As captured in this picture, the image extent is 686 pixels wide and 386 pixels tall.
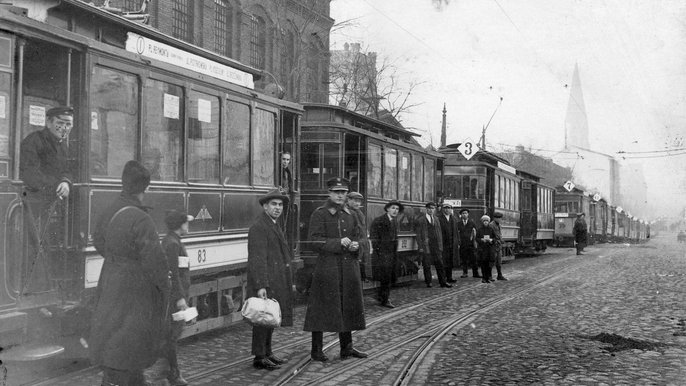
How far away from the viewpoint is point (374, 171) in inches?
Result: 598

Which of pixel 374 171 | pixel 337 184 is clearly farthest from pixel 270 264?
pixel 374 171

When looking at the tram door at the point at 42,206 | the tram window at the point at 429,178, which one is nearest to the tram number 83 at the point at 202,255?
the tram door at the point at 42,206

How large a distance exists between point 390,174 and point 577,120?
331 ft

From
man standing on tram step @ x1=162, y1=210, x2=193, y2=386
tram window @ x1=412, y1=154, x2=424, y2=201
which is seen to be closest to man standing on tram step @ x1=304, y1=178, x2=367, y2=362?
man standing on tram step @ x1=162, y1=210, x2=193, y2=386

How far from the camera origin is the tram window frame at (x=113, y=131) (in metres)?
6.91

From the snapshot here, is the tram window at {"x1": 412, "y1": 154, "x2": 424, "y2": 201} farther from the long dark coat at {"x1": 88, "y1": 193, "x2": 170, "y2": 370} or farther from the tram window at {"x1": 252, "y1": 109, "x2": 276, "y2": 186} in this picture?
the long dark coat at {"x1": 88, "y1": 193, "x2": 170, "y2": 370}

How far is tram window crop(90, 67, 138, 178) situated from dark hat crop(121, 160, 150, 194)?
2081 millimetres

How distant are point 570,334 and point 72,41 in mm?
6733

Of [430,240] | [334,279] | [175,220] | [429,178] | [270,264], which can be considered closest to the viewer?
[175,220]

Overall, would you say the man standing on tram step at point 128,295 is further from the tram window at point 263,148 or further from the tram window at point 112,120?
the tram window at point 263,148

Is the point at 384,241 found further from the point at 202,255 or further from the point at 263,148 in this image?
the point at 202,255

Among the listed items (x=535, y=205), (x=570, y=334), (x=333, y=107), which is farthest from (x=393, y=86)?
(x=570, y=334)

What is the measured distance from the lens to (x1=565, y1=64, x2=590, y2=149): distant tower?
98812 mm

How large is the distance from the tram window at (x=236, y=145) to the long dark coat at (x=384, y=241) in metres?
3.70
